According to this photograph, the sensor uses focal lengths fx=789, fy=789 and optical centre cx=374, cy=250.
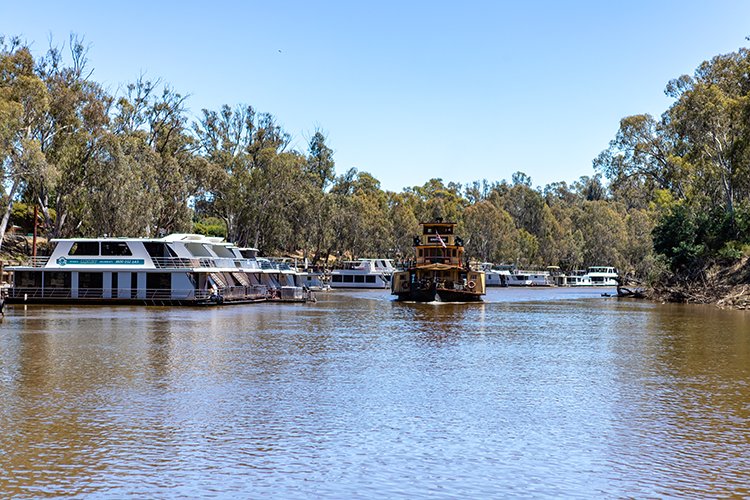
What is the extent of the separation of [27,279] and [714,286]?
55.3 metres

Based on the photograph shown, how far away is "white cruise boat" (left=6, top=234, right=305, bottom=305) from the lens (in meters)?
54.6

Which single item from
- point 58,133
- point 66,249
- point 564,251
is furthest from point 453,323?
point 564,251

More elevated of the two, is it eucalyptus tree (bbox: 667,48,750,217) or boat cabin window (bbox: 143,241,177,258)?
eucalyptus tree (bbox: 667,48,750,217)

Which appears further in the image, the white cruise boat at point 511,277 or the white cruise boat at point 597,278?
the white cruise boat at point 597,278

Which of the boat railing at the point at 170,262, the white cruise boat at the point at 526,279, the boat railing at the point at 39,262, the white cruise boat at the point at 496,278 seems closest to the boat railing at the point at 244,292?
the boat railing at the point at 170,262

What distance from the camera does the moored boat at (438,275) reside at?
66.2 m

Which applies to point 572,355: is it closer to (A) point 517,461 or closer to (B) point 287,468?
(A) point 517,461

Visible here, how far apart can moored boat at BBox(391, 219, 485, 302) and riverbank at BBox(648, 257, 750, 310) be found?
18367mm

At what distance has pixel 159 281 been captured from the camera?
55094mm

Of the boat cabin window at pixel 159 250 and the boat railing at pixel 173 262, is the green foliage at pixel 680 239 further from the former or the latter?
the boat cabin window at pixel 159 250

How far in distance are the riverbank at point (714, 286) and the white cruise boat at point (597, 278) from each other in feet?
191

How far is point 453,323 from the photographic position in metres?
44.9

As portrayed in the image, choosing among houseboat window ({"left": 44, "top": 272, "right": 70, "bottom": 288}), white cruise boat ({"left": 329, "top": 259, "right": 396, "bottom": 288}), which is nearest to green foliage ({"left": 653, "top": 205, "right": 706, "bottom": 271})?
white cruise boat ({"left": 329, "top": 259, "right": 396, "bottom": 288})

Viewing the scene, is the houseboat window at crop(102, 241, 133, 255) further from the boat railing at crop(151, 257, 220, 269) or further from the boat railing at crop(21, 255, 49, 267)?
the boat railing at crop(21, 255, 49, 267)
